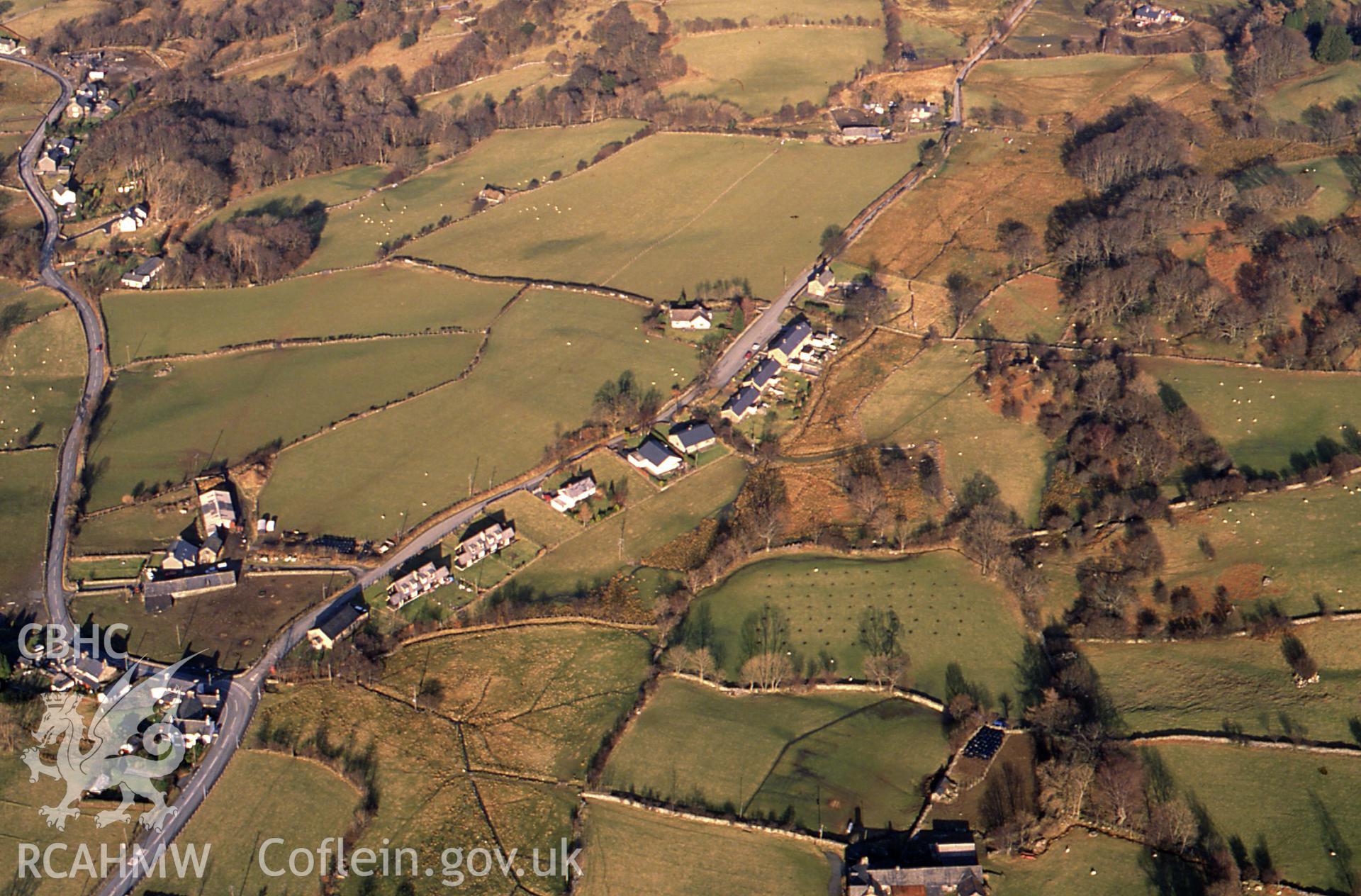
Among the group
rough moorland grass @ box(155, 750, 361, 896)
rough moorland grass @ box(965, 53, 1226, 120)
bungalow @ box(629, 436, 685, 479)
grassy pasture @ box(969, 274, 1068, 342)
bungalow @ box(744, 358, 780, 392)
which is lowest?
rough moorland grass @ box(155, 750, 361, 896)

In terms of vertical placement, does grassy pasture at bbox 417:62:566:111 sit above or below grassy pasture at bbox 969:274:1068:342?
below

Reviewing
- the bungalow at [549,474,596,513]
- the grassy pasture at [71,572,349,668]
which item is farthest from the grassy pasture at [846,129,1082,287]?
the grassy pasture at [71,572,349,668]

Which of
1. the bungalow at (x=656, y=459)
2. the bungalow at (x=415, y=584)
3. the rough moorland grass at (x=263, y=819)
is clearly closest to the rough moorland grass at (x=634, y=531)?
the bungalow at (x=656, y=459)

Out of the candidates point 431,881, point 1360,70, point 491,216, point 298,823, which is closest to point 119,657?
point 298,823

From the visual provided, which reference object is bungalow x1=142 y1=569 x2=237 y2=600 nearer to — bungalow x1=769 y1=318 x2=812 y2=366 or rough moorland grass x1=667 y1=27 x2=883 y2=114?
bungalow x1=769 y1=318 x2=812 y2=366

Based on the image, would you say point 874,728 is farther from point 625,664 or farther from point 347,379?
point 347,379

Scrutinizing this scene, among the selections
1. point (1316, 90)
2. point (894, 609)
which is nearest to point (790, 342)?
point (894, 609)

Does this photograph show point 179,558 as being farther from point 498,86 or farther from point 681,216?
point 498,86

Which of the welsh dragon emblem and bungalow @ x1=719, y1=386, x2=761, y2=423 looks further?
bungalow @ x1=719, y1=386, x2=761, y2=423

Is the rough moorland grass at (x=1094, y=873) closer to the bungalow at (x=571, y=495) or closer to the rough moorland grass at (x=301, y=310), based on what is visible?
the bungalow at (x=571, y=495)
